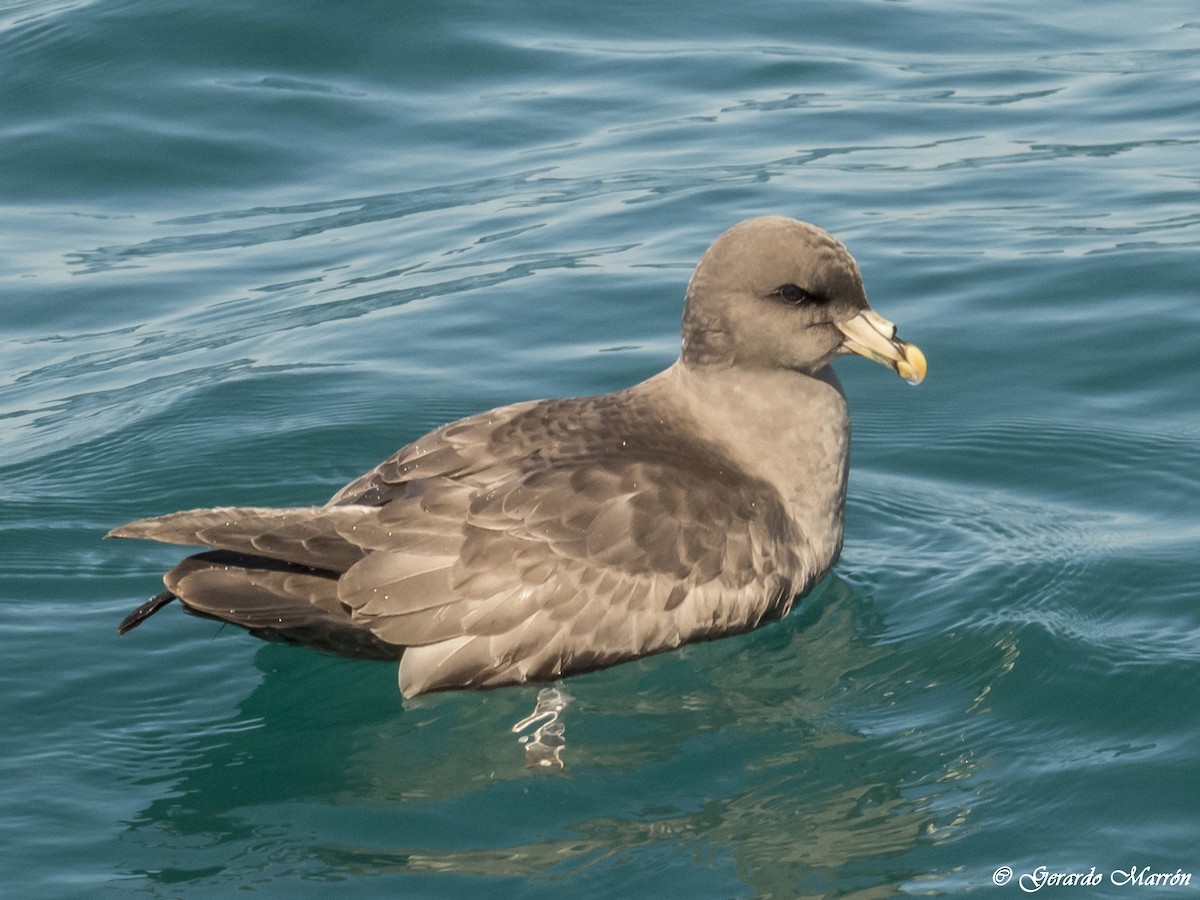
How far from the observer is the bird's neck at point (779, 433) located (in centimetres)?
671

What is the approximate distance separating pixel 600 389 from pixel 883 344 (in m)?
2.26

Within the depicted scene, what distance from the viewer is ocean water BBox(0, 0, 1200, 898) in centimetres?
536

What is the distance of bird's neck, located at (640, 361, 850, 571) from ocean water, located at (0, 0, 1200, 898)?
36 centimetres

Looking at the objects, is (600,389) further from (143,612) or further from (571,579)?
→ (143,612)

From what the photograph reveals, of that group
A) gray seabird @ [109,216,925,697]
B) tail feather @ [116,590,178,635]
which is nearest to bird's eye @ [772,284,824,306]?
gray seabird @ [109,216,925,697]

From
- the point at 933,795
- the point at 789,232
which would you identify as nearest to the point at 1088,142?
the point at 789,232

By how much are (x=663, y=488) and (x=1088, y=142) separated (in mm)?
6302

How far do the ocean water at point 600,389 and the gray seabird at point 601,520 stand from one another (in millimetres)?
279

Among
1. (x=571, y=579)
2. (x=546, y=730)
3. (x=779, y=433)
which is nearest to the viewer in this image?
Result: (x=546, y=730)

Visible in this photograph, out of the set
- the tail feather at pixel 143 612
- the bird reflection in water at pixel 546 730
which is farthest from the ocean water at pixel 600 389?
the tail feather at pixel 143 612

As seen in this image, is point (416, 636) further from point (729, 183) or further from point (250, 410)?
point (729, 183)

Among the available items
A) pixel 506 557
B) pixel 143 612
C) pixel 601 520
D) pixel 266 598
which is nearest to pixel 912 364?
pixel 601 520

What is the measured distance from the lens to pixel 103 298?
1010 centimetres

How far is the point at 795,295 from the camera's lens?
6586 millimetres
